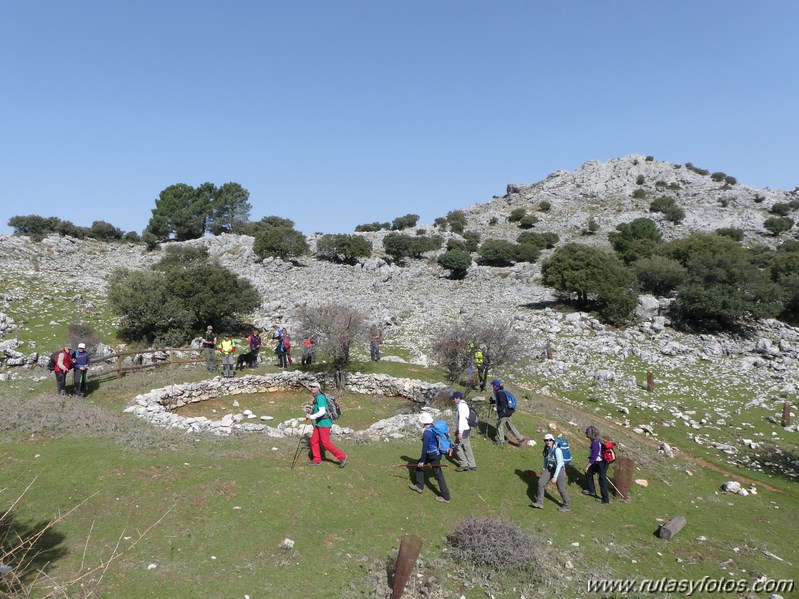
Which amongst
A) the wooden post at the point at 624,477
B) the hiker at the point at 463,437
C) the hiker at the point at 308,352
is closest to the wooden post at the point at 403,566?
the hiker at the point at 463,437

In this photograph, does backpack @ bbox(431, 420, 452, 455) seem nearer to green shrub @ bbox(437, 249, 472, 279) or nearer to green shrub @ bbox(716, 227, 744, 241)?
green shrub @ bbox(437, 249, 472, 279)

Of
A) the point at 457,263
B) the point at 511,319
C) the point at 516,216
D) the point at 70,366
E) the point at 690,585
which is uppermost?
the point at 516,216

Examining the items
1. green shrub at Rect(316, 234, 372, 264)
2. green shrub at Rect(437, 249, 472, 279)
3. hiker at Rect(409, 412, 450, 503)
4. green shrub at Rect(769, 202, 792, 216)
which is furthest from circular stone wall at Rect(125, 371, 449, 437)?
green shrub at Rect(769, 202, 792, 216)

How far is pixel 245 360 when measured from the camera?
23203 mm

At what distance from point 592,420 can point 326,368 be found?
12.2 metres

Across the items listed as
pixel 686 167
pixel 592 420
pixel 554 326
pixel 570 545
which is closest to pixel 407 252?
pixel 554 326

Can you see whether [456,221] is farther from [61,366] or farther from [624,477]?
[624,477]

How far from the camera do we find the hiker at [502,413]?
44.9ft

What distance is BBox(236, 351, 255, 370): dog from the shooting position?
22.7m

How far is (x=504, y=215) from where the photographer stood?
9600cm

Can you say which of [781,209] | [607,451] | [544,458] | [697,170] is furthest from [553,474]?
[697,170]

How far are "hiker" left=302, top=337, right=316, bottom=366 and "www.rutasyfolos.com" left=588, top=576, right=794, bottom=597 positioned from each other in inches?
659

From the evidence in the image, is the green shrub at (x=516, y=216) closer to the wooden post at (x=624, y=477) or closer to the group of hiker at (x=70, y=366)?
the wooden post at (x=624, y=477)

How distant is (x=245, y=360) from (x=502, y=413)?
14278 mm
